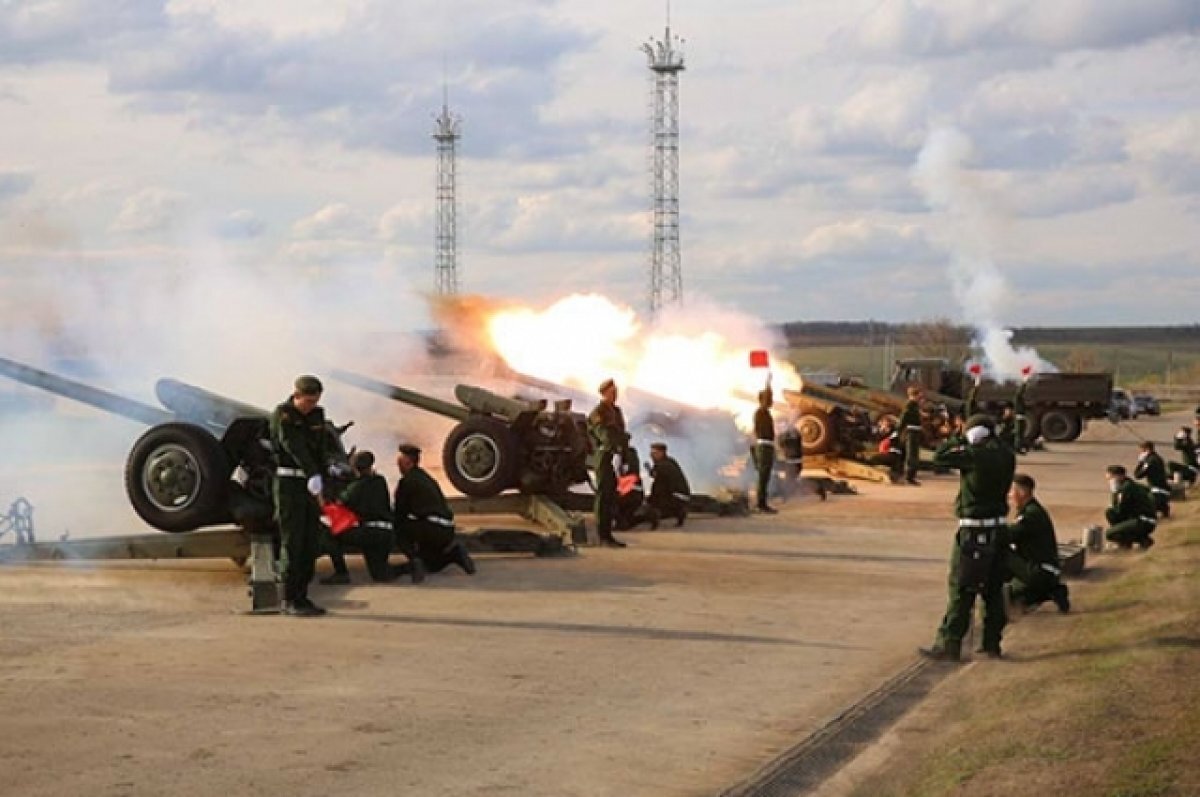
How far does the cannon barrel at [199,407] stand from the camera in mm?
19016

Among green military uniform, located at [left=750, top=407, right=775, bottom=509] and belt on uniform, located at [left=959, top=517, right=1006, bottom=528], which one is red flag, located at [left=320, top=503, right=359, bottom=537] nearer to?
belt on uniform, located at [left=959, top=517, right=1006, bottom=528]

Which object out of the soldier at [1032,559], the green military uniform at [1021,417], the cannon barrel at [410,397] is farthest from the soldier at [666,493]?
the green military uniform at [1021,417]

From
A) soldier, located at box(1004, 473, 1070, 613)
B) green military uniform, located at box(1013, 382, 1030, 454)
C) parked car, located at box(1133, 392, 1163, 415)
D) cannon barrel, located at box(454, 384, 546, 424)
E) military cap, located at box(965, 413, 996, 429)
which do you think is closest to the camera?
military cap, located at box(965, 413, 996, 429)

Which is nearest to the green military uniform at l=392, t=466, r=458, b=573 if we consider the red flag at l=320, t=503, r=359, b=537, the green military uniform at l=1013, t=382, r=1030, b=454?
the red flag at l=320, t=503, r=359, b=537

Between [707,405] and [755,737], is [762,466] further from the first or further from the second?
[755,737]

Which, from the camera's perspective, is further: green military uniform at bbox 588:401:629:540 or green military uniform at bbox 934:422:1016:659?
green military uniform at bbox 588:401:629:540

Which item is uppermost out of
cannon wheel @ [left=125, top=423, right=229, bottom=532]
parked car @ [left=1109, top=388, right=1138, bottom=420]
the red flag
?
parked car @ [left=1109, top=388, right=1138, bottom=420]

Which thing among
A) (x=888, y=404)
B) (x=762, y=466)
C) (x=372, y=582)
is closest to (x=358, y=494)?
(x=372, y=582)

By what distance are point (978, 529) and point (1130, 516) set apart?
368 inches

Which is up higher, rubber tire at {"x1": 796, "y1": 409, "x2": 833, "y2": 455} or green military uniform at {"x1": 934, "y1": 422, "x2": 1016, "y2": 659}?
rubber tire at {"x1": 796, "y1": 409, "x2": 833, "y2": 455}

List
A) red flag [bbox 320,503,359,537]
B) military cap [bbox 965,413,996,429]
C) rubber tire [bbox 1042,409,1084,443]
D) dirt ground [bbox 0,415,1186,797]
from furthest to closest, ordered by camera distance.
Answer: rubber tire [bbox 1042,409,1084,443], red flag [bbox 320,503,359,537], military cap [bbox 965,413,996,429], dirt ground [bbox 0,415,1186,797]

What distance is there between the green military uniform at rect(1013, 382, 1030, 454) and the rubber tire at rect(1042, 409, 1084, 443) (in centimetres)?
153

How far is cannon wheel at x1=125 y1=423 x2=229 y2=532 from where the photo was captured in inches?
685

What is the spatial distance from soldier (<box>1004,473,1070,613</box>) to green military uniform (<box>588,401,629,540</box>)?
6.29 meters
